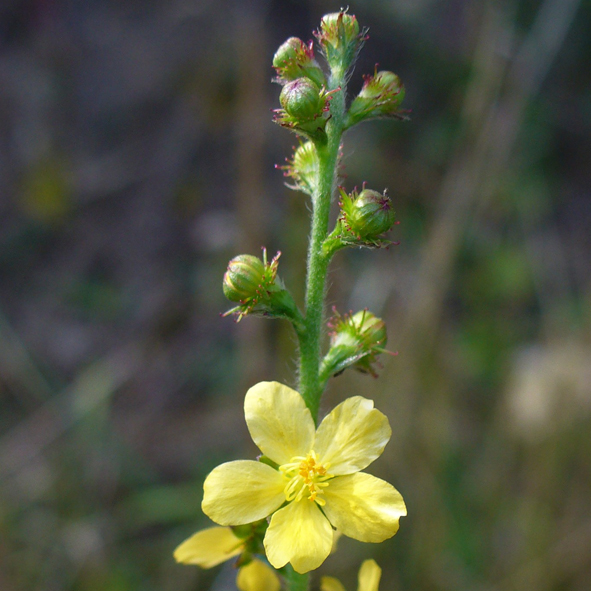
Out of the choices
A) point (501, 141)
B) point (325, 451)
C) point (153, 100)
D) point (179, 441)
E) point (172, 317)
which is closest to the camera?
point (325, 451)

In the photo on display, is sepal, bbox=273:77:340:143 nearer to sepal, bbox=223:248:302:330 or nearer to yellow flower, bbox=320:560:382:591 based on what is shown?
sepal, bbox=223:248:302:330

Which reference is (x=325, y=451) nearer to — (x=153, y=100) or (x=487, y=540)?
(x=487, y=540)

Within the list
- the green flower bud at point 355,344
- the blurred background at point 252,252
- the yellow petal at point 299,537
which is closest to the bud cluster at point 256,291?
the green flower bud at point 355,344

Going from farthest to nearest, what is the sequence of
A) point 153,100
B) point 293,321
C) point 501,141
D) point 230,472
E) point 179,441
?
point 153,100 < point 179,441 < point 501,141 < point 293,321 < point 230,472

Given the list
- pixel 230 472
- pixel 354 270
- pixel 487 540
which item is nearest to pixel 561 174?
pixel 354 270

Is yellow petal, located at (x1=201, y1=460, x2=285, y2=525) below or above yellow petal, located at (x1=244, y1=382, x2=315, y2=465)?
below

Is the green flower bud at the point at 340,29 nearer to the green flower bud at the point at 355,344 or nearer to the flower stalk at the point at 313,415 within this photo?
the flower stalk at the point at 313,415

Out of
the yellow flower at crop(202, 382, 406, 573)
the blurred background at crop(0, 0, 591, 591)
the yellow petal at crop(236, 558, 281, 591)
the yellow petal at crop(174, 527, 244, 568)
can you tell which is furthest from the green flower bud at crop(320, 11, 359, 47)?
the blurred background at crop(0, 0, 591, 591)
